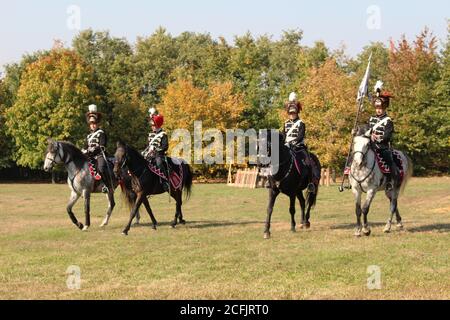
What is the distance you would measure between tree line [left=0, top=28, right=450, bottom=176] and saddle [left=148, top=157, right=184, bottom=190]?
136 ft

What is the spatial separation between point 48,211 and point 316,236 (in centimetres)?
1791

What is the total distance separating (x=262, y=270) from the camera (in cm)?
1324

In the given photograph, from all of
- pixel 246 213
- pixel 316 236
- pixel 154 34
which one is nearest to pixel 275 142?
pixel 316 236

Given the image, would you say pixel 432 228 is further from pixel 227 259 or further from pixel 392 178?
pixel 227 259

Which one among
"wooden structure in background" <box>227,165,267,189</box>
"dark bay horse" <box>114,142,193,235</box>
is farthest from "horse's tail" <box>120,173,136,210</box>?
"wooden structure in background" <box>227,165,267,189</box>

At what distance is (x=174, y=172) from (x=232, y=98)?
5114 centimetres

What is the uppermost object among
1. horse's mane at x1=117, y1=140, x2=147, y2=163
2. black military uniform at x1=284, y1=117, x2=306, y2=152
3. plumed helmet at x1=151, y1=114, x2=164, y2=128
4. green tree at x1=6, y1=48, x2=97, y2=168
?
green tree at x1=6, y1=48, x2=97, y2=168

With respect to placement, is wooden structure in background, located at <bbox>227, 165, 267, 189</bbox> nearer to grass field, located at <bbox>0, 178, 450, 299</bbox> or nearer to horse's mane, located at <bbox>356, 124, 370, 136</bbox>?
grass field, located at <bbox>0, 178, 450, 299</bbox>

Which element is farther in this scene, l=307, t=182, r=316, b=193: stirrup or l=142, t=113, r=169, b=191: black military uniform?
l=142, t=113, r=169, b=191: black military uniform

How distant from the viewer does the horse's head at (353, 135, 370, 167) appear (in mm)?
17891

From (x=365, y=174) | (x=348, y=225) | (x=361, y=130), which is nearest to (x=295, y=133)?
(x=361, y=130)

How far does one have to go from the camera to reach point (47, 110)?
68.2m

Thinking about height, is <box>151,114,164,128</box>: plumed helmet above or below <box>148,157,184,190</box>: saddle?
above
